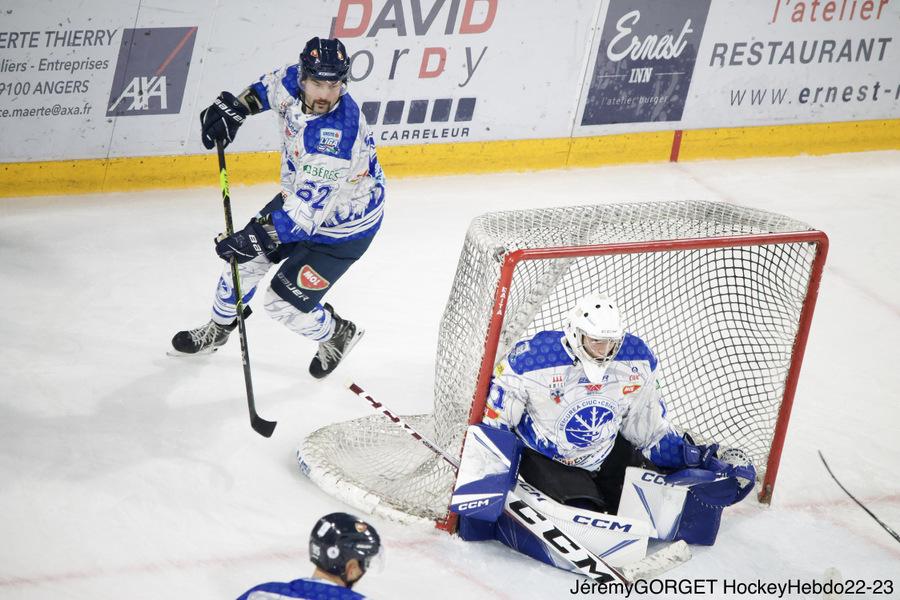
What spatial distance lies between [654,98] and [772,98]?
81 cm

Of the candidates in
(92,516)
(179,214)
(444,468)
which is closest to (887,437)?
(444,468)

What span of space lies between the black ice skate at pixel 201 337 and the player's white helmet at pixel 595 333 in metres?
1.55

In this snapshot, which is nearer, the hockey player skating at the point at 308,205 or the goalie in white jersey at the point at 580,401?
the goalie in white jersey at the point at 580,401

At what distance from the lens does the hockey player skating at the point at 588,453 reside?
10.8ft

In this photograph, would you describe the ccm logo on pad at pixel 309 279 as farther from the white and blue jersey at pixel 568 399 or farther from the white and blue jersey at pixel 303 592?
the white and blue jersey at pixel 303 592

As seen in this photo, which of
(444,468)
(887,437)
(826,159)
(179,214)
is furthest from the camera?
(826,159)

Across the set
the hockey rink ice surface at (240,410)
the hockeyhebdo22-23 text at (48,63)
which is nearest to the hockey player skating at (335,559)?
the hockey rink ice surface at (240,410)

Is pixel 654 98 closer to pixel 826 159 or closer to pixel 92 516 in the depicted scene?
pixel 826 159

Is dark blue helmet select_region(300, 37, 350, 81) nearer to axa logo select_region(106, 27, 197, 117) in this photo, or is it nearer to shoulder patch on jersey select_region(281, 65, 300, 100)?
shoulder patch on jersey select_region(281, 65, 300, 100)

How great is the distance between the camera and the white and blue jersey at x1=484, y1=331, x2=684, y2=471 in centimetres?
333

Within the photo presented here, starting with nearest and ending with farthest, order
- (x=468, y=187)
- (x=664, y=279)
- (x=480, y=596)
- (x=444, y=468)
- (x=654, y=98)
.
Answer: (x=480, y=596)
(x=444, y=468)
(x=664, y=279)
(x=468, y=187)
(x=654, y=98)

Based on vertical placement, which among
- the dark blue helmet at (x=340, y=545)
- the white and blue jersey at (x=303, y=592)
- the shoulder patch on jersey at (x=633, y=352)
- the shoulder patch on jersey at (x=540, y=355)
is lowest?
the white and blue jersey at (x=303, y=592)

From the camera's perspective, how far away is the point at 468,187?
6410 millimetres

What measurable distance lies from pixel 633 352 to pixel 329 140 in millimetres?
1157
